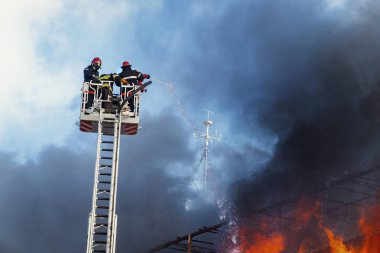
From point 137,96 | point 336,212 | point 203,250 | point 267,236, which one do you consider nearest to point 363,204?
point 336,212

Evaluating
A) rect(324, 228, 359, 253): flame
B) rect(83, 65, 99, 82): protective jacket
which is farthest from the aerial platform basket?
rect(324, 228, 359, 253): flame

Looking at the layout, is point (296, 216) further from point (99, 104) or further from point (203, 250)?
point (99, 104)

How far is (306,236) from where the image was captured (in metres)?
22.4

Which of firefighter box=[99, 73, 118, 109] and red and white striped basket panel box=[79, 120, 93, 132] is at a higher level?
firefighter box=[99, 73, 118, 109]

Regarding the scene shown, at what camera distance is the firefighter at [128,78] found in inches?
561

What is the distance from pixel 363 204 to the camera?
69.8ft

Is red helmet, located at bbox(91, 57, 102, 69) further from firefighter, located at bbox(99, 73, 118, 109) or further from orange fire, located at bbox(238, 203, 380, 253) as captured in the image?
orange fire, located at bbox(238, 203, 380, 253)

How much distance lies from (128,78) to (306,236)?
11.3 metres

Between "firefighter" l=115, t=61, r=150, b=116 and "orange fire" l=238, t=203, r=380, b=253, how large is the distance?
9.82 meters

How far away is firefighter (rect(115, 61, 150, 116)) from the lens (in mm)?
14258

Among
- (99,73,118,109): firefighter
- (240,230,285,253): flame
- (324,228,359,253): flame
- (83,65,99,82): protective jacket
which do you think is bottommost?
(324,228,359,253): flame

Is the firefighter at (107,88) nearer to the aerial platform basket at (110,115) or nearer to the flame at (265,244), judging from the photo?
the aerial platform basket at (110,115)

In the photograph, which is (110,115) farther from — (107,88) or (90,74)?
(90,74)

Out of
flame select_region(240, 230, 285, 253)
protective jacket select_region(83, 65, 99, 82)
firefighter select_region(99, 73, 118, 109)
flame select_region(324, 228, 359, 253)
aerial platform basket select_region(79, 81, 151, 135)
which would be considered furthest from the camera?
flame select_region(240, 230, 285, 253)
